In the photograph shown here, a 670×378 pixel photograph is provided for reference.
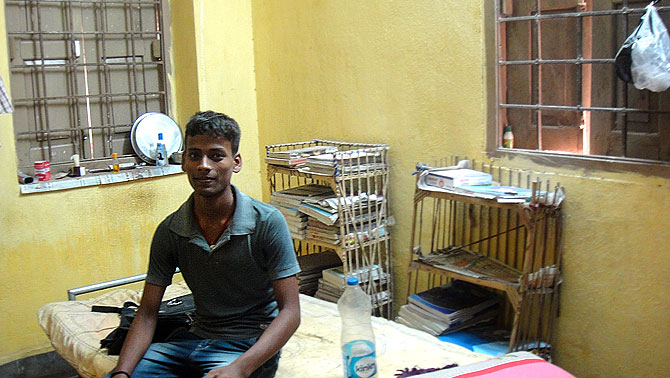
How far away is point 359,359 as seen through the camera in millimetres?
2150

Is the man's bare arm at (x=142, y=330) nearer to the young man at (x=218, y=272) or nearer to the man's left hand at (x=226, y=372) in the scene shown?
the young man at (x=218, y=272)

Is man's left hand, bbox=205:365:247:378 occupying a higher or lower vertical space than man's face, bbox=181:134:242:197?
lower

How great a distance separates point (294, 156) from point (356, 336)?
1.66m

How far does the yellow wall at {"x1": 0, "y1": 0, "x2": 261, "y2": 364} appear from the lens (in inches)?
153

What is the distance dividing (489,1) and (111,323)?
2.28m

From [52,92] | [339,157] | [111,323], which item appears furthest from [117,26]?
[111,323]

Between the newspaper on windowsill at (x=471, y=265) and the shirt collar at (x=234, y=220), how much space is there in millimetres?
1215

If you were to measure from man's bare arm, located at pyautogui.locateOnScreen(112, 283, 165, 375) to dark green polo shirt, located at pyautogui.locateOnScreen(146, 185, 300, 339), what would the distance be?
47mm

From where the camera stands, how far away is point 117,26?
4422mm

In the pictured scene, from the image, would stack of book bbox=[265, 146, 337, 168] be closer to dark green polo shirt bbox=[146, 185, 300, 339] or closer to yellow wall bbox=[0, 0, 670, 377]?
yellow wall bbox=[0, 0, 670, 377]

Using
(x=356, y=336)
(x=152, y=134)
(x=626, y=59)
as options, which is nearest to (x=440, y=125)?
(x=626, y=59)

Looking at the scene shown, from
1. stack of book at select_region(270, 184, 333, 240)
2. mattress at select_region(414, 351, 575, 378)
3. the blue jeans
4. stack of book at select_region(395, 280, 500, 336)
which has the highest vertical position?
stack of book at select_region(270, 184, 333, 240)

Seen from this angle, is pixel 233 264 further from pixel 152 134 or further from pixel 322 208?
pixel 152 134

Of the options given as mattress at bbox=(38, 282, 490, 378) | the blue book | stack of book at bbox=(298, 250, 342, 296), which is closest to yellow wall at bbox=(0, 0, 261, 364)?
mattress at bbox=(38, 282, 490, 378)
